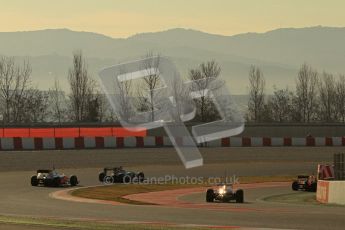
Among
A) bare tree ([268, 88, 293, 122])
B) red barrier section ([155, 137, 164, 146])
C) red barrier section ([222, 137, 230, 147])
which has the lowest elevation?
red barrier section ([222, 137, 230, 147])

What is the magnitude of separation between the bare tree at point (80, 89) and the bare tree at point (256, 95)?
2292cm

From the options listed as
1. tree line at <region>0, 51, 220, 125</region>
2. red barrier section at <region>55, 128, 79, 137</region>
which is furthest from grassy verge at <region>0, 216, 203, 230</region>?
tree line at <region>0, 51, 220, 125</region>

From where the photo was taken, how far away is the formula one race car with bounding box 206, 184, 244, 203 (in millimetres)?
26125

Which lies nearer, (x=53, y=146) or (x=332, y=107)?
(x=53, y=146)

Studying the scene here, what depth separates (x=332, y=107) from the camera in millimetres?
104812

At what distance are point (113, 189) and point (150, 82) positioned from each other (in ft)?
139

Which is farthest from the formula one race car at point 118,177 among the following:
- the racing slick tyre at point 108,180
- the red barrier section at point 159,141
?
the red barrier section at point 159,141

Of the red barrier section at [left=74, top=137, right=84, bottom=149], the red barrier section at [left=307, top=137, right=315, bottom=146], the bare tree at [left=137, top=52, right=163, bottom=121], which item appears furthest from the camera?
the bare tree at [left=137, top=52, right=163, bottom=121]

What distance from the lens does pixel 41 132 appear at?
4766 centimetres

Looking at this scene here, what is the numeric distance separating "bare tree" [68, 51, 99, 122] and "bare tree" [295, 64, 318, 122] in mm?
28446

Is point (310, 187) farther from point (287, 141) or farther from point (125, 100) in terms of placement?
point (125, 100)

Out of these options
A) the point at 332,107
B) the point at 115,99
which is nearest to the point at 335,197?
the point at 115,99

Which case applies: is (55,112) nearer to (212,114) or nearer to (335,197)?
(212,114)

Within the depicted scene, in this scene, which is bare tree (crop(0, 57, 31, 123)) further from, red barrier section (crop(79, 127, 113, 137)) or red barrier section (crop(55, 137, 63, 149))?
red barrier section (crop(55, 137, 63, 149))
